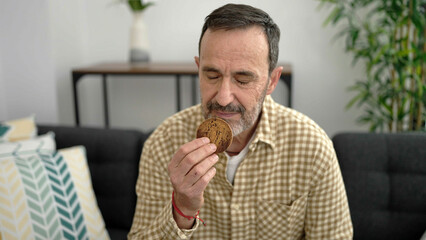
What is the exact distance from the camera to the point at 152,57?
2693mm

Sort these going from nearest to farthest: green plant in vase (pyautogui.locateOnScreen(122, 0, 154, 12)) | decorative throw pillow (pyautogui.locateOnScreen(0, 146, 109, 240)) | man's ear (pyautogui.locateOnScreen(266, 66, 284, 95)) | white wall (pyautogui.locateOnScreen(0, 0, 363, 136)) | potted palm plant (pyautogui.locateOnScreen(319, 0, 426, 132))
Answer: man's ear (pyautogui.locateOnScreen(266, 66, 284, 95)), decorative throw pillow (pyautogui.locateOnScreen(0, 146, 109, 240)), potted palm plant (pyautogui.locateOnScreen(319, 0, 426, 132)), white wall (pyautogui.locateOnScreen(0, 0, 363, 136)), green plant in vase (pyautogui.locateOnScreen(122, 0, 154, 12))

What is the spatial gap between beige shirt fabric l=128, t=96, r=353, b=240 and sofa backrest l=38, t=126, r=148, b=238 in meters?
0.43

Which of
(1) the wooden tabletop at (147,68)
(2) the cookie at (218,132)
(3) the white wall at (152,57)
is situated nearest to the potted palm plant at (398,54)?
(3) the white wall at (152,57)

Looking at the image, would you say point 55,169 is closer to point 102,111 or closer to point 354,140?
point 354,140

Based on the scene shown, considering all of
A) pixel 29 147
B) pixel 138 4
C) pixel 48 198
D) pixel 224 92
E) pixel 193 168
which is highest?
pixel 138 4

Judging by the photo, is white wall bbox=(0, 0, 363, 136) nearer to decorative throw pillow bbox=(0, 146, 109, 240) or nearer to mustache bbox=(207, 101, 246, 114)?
decorative throw pillow bbox=(0, 146, 109, 240)

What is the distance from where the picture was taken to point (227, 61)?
777mm

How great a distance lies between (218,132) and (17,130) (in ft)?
3.55

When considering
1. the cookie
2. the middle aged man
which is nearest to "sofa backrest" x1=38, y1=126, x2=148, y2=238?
the middle aged man

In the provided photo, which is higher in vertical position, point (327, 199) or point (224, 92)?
point (224, 92)

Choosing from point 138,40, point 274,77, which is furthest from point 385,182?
point 138,40

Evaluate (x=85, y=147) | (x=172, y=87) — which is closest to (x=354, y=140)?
(x=85, y=147)

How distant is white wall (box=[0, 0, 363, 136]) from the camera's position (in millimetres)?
2137

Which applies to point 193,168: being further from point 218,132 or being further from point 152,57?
point 152,57
